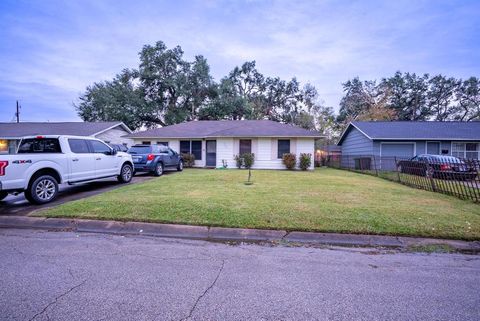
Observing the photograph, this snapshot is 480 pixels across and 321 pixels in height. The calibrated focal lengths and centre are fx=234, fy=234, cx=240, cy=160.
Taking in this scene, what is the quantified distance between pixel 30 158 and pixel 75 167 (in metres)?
1.33

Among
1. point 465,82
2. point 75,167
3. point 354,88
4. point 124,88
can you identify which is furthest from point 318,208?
point 465,82

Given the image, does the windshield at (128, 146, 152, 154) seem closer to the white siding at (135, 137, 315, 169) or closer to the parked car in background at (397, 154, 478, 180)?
the white siding at (135, 137, 315, 169)

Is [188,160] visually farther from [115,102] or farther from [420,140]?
[115,102]

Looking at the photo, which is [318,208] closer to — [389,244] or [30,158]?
[389,244]

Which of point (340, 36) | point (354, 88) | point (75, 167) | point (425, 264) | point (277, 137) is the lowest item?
point (425, 264)

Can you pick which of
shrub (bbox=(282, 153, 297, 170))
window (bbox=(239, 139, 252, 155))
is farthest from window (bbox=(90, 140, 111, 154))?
shrub (bbox=(282, 153, 297, 170))

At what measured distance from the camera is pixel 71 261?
128 inches

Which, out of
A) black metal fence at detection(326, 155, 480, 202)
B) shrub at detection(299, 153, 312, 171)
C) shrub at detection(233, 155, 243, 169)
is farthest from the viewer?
shrub at detection(233, 155, 243, 169)

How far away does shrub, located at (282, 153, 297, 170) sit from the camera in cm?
1669

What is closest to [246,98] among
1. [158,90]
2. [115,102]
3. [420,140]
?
[158,90]

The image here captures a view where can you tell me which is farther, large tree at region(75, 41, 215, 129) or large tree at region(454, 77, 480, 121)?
large tree at region(454, 77, 480, 121)

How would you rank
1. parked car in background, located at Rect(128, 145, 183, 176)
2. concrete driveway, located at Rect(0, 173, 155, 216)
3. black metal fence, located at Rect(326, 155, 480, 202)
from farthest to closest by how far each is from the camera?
parked car in background, located at Rect(128, 145, 183, 176), black metal fence, located at Rect(326, 155, 480, 202), concrete driveway, located at Rect(0, 173, 155, 216)

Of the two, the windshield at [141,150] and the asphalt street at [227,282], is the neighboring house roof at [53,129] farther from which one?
the asphalt street at [227,282]

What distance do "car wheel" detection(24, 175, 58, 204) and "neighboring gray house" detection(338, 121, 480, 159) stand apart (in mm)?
20097
